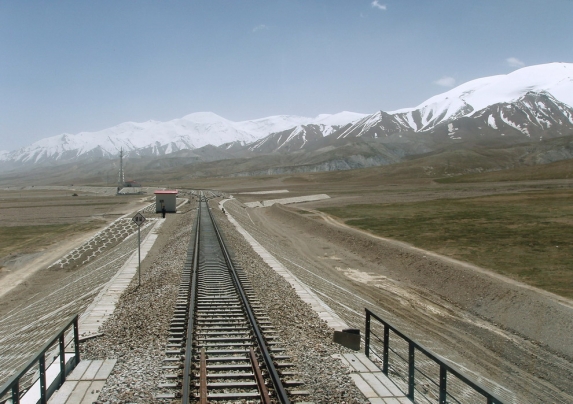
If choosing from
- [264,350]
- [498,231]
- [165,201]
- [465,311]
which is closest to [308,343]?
[264,350]

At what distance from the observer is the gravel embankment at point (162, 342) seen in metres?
7.55

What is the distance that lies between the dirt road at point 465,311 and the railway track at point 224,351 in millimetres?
3641

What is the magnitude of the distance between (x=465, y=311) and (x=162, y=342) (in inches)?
539

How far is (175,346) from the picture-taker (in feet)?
31.3

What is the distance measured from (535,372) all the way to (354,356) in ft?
23.4

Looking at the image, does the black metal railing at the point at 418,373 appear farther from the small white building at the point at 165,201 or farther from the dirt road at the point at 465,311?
the small white building at the point at 165,201

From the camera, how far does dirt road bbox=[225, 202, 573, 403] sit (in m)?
13.0

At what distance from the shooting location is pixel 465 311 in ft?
62.9

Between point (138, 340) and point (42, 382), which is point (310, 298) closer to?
point (138, 340)

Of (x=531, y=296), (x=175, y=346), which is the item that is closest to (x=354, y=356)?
(x=175, y=346)

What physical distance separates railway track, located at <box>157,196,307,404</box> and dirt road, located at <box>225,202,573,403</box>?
3641mm

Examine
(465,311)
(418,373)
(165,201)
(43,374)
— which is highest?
(43,374)

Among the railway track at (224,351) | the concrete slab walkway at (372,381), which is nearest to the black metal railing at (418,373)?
the concrete slab walkway at (372,381)

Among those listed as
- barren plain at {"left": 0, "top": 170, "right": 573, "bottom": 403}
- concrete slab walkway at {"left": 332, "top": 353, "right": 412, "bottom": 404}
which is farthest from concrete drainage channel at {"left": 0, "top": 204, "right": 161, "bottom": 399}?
concrete slab walkway at {"left": 332, "top": 353, "right": 412, "bottom": 404}
